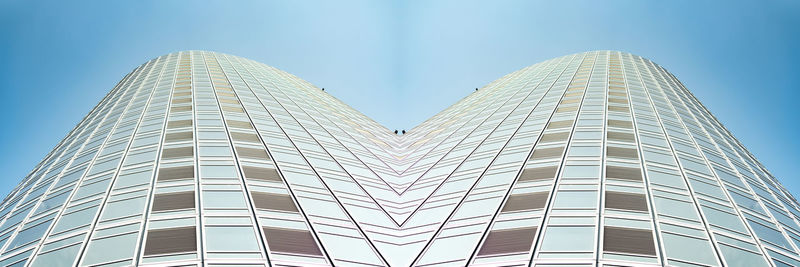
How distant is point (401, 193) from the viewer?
26.1 meters

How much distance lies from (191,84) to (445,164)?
82.5 ft

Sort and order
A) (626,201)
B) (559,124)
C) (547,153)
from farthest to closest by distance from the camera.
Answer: (559,124) → (547,153) → (626,201)

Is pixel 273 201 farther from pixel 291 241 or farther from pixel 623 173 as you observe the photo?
pixel 623 173

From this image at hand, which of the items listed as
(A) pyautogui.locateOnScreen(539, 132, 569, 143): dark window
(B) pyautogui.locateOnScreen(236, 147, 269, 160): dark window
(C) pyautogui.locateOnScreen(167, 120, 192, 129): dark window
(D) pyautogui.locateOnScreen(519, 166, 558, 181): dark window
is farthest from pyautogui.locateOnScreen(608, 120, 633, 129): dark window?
(C) pyautogui.locateOnScreen(167, 120, 192, 129): dark window

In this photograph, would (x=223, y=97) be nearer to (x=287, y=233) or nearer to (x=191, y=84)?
(x=191, y=84)

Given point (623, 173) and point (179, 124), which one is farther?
point (179, 124)

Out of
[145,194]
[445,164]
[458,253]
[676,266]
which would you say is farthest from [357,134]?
[676,266]

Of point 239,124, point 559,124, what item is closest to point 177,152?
point 239,124

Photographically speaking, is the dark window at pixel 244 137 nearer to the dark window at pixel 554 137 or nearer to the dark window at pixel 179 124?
the dark window at pixel 179 124

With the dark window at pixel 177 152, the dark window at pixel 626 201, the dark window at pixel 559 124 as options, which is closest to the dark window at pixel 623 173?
the dark window at pixel 626 201

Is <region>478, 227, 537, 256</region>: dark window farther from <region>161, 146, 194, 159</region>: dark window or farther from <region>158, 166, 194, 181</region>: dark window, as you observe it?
<region>161, 146, 194, 159</region>: dark window

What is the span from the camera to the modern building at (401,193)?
16.2 m

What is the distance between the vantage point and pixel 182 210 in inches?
744

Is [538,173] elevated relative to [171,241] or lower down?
elevated
